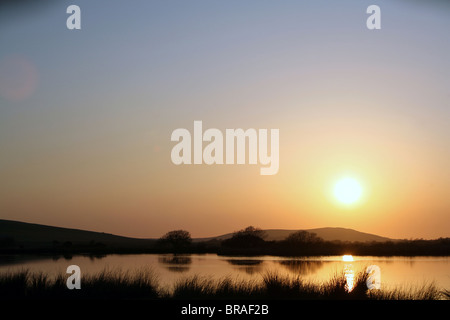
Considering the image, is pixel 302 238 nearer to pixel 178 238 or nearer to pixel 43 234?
pixel 178 238

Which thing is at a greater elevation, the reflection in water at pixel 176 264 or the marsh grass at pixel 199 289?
the marsh grass at pixel 199 289

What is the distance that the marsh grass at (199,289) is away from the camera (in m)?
11.6

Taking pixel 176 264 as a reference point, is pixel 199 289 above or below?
above

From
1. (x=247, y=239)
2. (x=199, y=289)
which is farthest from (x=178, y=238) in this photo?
(x=199, y=289)

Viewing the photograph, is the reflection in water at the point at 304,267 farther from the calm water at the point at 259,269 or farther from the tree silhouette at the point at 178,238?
the tree silhouette at the point at 178,238

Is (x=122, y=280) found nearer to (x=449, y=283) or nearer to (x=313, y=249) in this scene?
(x=449, y=283)

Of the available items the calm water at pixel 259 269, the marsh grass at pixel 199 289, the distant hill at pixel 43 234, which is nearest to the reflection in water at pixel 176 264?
the calm water at pixel 259 269

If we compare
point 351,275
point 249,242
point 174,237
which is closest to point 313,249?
point 249,242

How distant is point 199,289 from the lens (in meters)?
12.6

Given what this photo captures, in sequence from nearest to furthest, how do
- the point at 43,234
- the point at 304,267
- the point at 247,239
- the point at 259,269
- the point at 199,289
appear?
the point at 199,289
the point at 259,269
the point at 304,267
the point at 247,239
the point at 43,234

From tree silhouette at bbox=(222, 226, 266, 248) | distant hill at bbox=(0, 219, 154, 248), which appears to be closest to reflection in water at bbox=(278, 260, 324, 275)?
tree silhouette at bbox=(222, 226, 266, 248)
